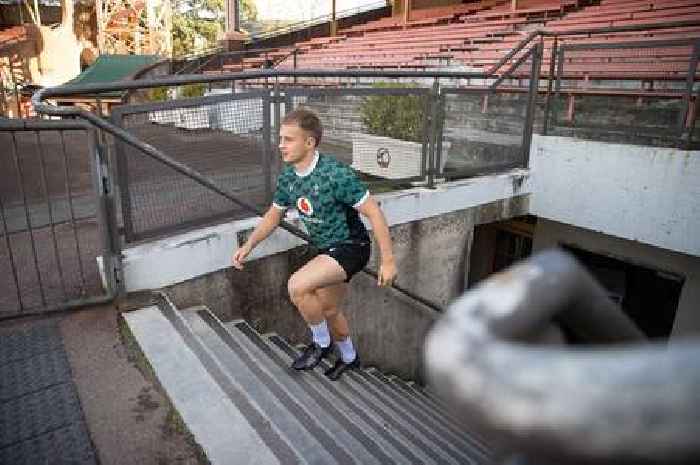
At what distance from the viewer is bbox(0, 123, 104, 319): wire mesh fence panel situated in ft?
11.0

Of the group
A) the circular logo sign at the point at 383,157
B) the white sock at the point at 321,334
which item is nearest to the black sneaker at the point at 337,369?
the white sock at the point at 321,334

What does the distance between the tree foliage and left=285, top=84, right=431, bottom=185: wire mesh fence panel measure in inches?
1093

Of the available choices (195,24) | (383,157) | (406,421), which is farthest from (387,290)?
(195,24)

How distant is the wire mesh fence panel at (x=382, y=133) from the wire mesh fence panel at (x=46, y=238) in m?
2.37

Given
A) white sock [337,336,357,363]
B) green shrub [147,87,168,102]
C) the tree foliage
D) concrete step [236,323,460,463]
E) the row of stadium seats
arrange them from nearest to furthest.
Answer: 1. concrete step [236,323,460,463]
2. white sock [337,336,357,363]
3. the row of stadium seats
4. green shrub [147,87,168,102]
5. the tree foliage

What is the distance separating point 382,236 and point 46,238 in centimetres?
335

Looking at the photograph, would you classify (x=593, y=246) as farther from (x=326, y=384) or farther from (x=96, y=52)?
(x=96, y=52)

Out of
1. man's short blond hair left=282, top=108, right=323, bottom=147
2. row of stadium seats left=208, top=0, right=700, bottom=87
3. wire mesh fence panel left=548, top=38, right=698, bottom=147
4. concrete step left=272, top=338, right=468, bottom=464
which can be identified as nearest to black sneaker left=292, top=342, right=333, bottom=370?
concrete step left=272, top=338, right=468, bottom=464

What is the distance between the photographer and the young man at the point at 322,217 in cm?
304

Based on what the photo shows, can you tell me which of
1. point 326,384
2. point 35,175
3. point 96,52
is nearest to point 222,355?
point 326,384

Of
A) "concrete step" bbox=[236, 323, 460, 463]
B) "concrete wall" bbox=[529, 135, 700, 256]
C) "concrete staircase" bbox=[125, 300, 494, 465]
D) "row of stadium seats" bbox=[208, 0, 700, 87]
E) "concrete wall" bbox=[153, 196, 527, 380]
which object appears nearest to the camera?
"concrete staircase" bbox=[125, 300, 494, 465]

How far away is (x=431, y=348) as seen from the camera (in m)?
0.52

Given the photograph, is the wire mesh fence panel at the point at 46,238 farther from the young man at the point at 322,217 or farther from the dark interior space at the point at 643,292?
the dark interior space at the point at 643,292

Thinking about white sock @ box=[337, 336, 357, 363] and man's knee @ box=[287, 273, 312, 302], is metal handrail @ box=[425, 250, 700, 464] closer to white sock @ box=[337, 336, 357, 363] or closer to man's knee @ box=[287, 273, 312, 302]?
man's knee @ box=[287, 273, 312, 302]
